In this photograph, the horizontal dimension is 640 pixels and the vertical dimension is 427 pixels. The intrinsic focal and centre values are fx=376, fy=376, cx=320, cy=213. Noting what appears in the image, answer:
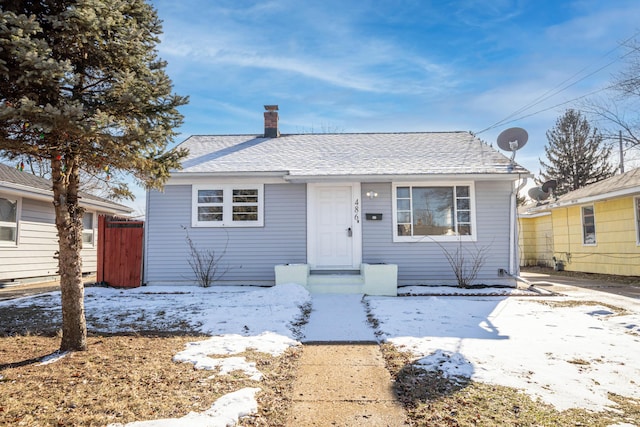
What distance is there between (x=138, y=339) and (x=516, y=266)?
8058 millimetres

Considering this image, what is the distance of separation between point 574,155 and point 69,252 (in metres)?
29.5

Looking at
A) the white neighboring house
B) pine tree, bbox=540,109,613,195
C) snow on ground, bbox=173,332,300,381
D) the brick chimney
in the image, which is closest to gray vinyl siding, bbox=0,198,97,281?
the white neighboring house

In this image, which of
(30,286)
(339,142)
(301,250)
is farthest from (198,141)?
(30,286)

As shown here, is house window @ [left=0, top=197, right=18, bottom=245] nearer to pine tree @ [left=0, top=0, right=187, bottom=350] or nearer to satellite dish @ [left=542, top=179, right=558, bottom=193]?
pine tree @ [left=0, top=0, right=187, bottom=350]

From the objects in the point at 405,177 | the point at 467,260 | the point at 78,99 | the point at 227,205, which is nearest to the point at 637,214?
the point at 467,260

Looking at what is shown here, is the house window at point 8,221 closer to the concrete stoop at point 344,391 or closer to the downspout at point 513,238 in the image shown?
the concrete stoop at point 344,391

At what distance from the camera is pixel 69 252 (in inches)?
153

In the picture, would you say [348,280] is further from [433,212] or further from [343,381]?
[343,381]

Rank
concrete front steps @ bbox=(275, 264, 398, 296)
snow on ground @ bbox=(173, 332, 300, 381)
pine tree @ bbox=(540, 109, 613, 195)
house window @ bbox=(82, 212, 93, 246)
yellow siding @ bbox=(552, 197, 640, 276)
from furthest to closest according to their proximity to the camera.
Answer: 1. pine tree @ bbox=(540, 109, 613, 195)
2. house window @ bbox=(82, 212, 93, 246)
3. yellow siding @ bbox=(552, 197, 640, 276)
4. concrete front steps @ bbox=(275, 264, 398, 296)
5. snow on ground @ bbox=(173, 332, 300, 381)

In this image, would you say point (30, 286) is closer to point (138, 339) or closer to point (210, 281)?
point (210, 281)

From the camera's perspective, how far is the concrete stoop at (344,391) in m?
2.67

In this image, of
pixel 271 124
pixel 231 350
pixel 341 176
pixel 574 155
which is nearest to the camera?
pixel 231 350

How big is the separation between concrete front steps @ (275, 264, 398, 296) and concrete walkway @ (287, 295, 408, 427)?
2358 mm

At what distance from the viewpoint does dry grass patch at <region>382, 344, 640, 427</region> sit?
2.57 m
